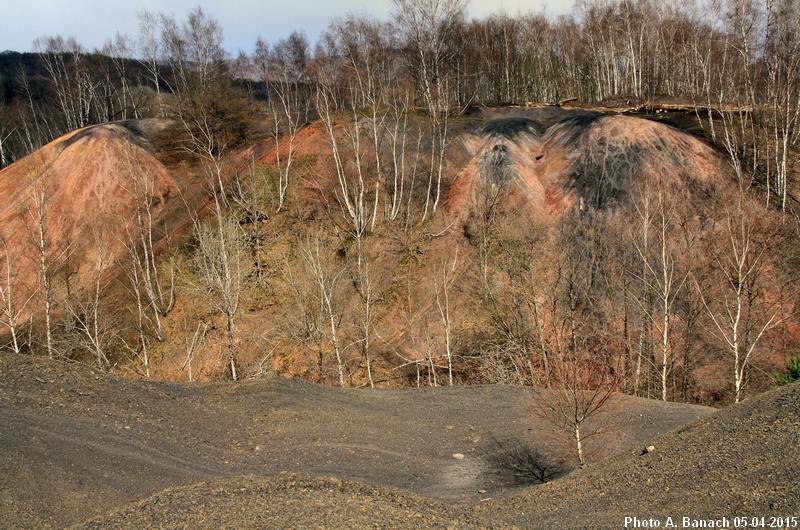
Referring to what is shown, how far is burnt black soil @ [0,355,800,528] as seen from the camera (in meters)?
7.78

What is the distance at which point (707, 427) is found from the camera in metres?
10.4

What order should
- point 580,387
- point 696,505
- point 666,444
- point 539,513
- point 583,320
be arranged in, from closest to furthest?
point 696,505, point 539,513, point 666,444, point 580,387, point 583,320

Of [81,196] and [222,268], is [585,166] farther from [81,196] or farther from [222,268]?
[81,196]

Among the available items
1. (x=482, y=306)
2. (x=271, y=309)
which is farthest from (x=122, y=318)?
(x=482, y=306)

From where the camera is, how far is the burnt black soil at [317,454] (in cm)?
778

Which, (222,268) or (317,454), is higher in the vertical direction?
(222,268)

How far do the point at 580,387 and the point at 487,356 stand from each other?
12680 millimetres

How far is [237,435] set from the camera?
14.0 metres

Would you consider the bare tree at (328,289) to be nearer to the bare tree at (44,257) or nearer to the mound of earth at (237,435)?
the mound of earth at (237,435)

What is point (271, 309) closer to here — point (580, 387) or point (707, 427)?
point (580, 387)

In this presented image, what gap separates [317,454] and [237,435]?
1.93 m

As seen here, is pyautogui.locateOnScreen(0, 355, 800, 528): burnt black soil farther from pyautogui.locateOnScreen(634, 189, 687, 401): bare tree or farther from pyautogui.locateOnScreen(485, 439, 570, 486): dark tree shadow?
pyautogui.locateOnScreen(634, 189, 687, 401): bare tree

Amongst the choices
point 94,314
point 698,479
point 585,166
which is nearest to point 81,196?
point 94,314

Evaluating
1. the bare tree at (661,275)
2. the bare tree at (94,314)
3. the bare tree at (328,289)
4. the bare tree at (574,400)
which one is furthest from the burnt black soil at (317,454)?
the bare tree at (94,314)
